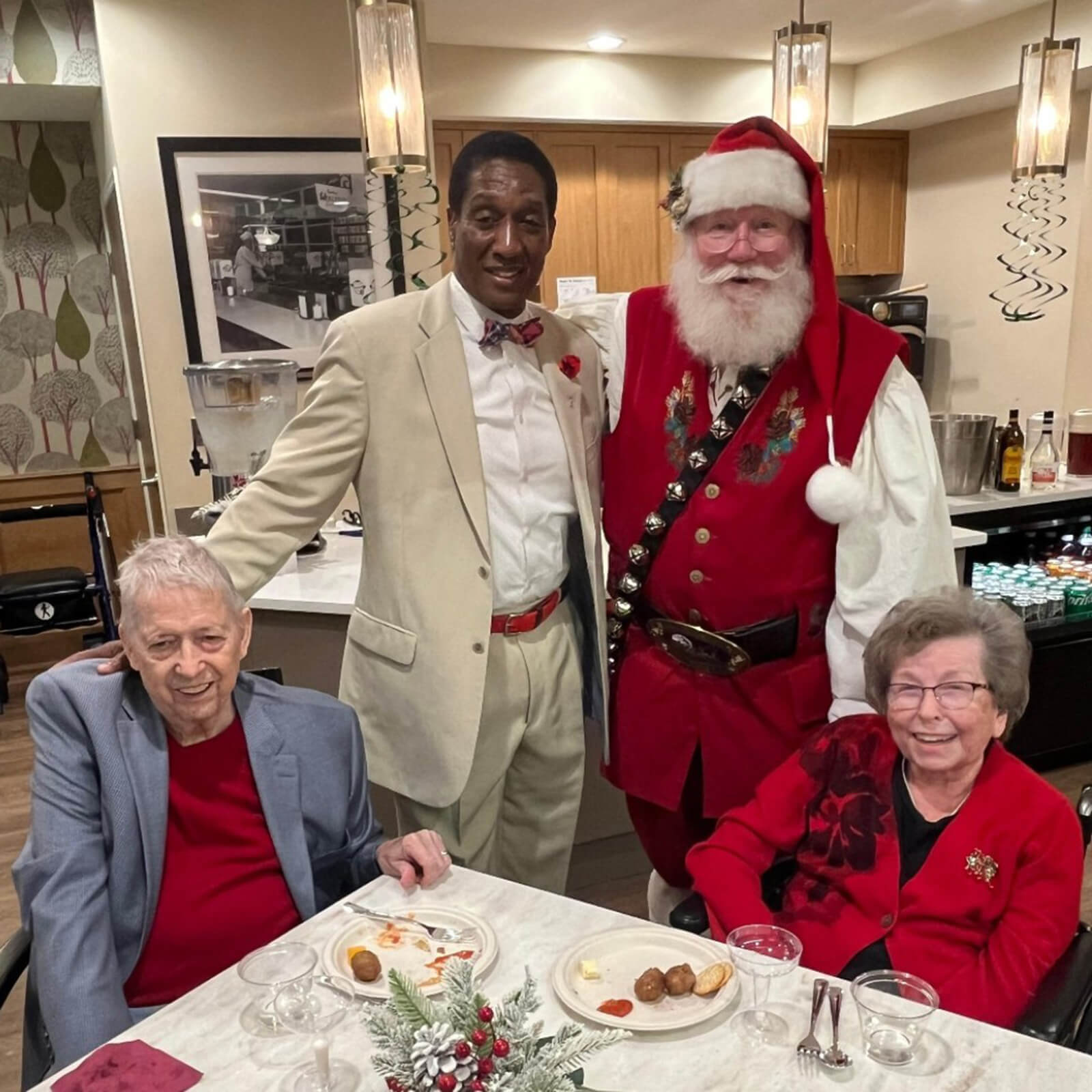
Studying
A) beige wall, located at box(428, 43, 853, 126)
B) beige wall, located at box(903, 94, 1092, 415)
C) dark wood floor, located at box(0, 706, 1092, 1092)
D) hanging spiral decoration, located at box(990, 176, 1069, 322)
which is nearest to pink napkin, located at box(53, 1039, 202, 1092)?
dark wood floor, located at box(0, 706, 1092, 1092)

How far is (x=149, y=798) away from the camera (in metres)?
1.32

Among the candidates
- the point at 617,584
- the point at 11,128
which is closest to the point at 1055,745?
the point at 617,584

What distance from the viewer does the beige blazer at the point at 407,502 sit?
159 cm

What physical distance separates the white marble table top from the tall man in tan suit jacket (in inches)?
22.0

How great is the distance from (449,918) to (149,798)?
44 centimetres

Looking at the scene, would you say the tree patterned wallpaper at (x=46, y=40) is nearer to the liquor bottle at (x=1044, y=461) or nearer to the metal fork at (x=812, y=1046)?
the liquor bottle at (x=1044, y=461)

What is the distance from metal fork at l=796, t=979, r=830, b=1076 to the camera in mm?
1007

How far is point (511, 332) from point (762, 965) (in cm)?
105

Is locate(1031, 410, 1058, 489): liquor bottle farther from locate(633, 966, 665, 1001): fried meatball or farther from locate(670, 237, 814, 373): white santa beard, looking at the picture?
locate(633, 966, 665, 1001): fried meatball

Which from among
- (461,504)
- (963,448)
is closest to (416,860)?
(461,504)

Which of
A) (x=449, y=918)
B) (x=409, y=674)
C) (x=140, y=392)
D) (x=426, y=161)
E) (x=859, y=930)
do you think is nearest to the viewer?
(x=449, y=918)

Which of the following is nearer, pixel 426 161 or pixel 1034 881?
pixel 1034 881

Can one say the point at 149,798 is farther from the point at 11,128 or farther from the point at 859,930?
the point at 11,128

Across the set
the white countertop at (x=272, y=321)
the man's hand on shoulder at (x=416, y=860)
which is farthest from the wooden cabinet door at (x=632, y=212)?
the man's hand on shoulder at (x=416, y=860)
